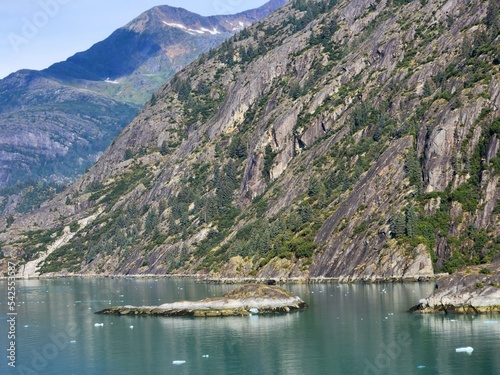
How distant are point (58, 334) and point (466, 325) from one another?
210 feet

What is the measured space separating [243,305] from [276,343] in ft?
98.9

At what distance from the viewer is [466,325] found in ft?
367

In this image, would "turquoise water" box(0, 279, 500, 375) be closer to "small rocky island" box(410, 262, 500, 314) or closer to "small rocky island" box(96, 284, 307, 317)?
"small rocky island" box(410, 262, 500, 314)

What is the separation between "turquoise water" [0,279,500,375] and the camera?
95.6m

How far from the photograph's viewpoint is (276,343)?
11025cm

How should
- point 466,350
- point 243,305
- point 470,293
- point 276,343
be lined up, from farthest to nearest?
point 243,305, point 470,293, point 276,343, point 466,350

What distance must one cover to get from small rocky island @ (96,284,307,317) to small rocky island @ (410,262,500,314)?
2755 centimetres

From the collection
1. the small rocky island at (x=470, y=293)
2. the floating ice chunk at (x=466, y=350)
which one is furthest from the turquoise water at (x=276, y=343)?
the small rocky island at (x=470, y=293)

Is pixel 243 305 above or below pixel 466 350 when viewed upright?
above

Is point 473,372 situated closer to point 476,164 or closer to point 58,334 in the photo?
point 58,334

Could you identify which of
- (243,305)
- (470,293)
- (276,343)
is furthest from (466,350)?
(243,305)

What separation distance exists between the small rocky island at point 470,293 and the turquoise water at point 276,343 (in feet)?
8.49

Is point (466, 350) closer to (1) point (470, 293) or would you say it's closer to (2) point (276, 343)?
(1) point (470, 293)

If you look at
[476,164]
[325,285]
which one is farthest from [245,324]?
[476,164]
